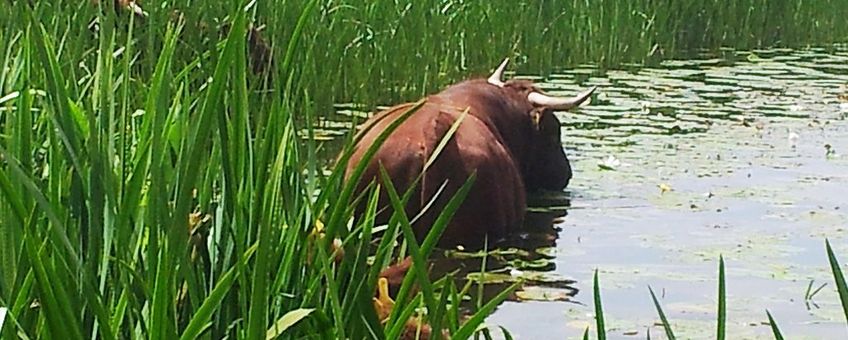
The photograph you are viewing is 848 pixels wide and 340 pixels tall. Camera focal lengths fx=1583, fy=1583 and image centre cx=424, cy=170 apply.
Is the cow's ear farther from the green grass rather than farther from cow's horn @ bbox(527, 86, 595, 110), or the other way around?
the green grass

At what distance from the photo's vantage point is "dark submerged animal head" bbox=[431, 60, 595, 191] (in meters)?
5.71

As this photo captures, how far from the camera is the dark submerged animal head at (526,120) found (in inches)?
225

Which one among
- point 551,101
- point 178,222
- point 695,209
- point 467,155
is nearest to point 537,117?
point 551,101

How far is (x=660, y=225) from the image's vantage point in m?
5.60

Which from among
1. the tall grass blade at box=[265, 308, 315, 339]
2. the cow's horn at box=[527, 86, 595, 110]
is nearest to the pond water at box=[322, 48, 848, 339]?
the cow's horn at box=[527, 86, 595, 110]

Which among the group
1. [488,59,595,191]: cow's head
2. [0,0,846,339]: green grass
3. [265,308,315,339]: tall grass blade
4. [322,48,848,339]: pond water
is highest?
[0,0,846,339]: green grass

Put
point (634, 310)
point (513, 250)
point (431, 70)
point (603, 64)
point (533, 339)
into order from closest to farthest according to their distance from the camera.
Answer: point (533, 339)
point (634, 310)
point (513, 250)
point (431, 70)
point (603, 64)

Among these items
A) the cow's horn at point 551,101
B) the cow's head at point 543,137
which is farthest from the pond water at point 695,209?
the cow's horn at point 551,101

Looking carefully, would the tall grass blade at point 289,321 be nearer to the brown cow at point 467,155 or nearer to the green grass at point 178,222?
the green grass at point 178,222

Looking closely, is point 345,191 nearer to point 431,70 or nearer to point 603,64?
point 431,70

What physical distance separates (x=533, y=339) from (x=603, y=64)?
23.4ft

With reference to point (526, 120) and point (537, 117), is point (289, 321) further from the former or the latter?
point (537, 117)

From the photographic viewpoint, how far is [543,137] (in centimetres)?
618

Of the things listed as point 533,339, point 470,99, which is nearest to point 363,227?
point 533,339
